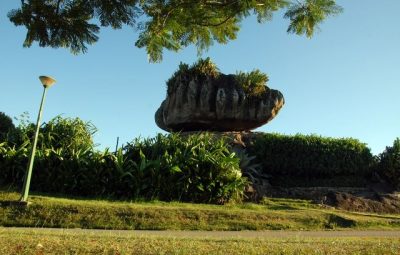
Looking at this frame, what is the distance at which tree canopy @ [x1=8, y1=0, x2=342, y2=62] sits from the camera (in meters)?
7.11

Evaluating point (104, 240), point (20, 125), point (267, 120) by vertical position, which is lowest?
point (104, 240)

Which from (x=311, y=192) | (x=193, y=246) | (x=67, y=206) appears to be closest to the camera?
(x=193, y=246)

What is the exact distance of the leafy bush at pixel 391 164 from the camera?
63.9 ft

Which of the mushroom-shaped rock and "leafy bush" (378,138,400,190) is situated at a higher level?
the mushroom-shaped rock

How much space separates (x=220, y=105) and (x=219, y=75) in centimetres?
149

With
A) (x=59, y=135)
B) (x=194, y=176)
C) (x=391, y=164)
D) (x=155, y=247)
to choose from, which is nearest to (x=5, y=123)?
(x=59, y=135)

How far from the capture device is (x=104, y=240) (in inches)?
298

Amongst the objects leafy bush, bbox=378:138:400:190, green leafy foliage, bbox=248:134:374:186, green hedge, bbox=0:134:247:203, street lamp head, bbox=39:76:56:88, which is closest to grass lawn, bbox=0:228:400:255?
green hedge, bbox=0:134:247:203

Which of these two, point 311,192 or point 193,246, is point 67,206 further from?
point 311,192

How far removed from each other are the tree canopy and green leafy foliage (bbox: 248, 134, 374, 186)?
10.6 meters

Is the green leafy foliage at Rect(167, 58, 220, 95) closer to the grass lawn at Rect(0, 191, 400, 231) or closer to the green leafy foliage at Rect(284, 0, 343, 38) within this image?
the grass lawn at Rect(0, 191, 400, 231)

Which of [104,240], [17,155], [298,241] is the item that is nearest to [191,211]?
[298,241]

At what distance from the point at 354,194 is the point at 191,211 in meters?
8.42

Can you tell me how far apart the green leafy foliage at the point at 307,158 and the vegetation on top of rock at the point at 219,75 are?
324cm
